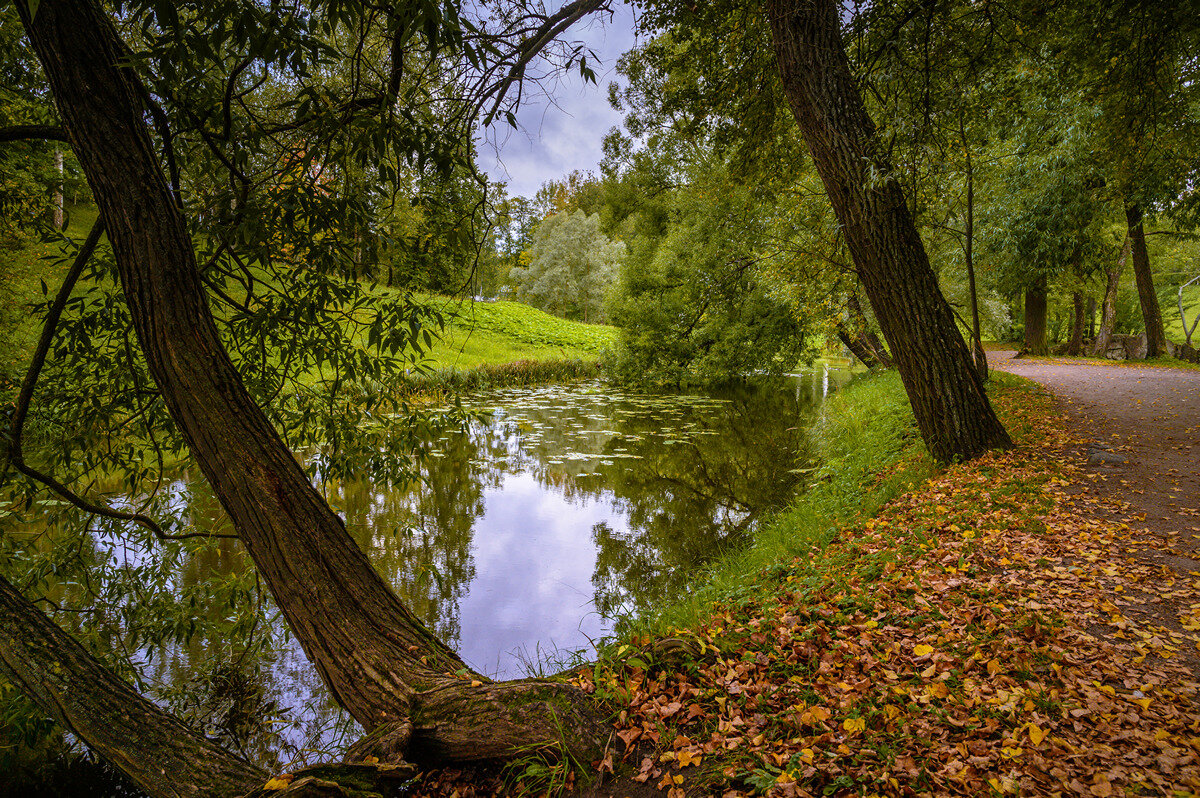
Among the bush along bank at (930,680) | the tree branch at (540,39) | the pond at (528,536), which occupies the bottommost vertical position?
the pond at (528,536)

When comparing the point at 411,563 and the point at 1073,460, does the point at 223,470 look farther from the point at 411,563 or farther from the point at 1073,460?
the point at 1073,460

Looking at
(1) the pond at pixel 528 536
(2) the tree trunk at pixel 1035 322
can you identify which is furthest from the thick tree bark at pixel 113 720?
(2) the tree trunk at pixel 1035 322

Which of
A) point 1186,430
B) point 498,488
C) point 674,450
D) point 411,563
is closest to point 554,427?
point 674,450

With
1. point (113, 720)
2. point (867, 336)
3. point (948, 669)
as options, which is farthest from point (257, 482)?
point (867, 336)

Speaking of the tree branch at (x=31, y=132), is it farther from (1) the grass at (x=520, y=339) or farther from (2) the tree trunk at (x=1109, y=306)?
(2) the tree trunk at (x=1109, y=306)

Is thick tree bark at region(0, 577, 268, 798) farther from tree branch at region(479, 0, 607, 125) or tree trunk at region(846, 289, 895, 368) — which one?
tree trunk at region(846, 289, 895, 368)

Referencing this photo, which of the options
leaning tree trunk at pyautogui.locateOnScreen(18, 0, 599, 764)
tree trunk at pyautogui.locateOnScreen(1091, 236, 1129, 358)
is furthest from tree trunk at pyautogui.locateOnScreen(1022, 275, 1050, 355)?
leaning tree trunk at pyautogui.locateOnScreen(18, 0, 599, 764)

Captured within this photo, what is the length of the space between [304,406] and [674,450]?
27.0ft

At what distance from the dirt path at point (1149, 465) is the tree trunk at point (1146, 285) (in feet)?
18.3

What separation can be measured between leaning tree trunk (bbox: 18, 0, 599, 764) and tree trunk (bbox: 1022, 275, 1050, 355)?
23.6m

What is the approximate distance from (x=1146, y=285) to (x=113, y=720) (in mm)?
20280

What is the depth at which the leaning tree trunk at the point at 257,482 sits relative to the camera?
7.35 feet

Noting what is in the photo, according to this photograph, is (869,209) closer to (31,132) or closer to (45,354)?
(31,132)

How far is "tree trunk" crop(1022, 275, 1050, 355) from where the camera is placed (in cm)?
1973
